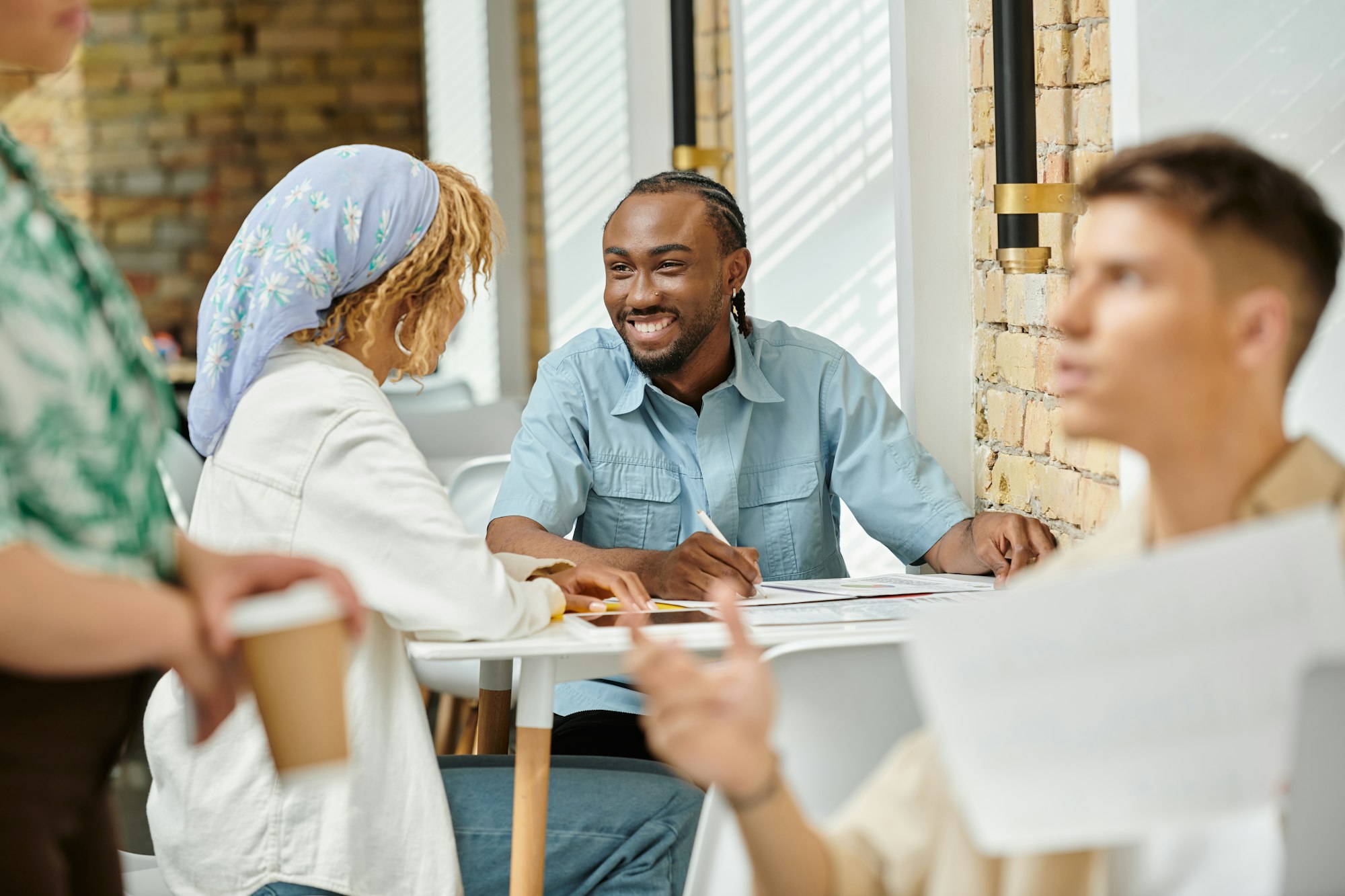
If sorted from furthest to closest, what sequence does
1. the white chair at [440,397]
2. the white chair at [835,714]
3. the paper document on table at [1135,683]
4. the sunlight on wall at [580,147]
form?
the sunlight on wall at [580,147] → the white chair at [440,397] → the white chair at [835,714] → the paper document on table at [1135,683]

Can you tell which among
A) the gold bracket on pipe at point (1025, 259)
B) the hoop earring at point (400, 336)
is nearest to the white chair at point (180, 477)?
the hoop earring at point (400, 336)

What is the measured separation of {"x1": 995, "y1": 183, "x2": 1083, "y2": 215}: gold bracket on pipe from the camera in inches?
70.2

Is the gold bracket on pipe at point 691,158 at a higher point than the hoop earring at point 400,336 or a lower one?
higher

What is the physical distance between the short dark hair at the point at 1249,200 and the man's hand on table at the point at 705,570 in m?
1.05

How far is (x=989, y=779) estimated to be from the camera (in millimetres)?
666

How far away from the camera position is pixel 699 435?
84.9 inches

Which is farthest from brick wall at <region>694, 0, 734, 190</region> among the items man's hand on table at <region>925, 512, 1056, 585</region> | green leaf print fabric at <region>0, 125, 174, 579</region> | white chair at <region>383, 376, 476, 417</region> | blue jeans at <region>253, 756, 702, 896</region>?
green leaf print fabric at <region>0, 125, 174, 579</region>

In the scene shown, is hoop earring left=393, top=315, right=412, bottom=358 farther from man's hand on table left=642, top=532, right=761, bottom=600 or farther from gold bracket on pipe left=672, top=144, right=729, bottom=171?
gold bracket on pipe left=672, top=144, right=729, bottom=171

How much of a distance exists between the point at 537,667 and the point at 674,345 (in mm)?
Answer: 783

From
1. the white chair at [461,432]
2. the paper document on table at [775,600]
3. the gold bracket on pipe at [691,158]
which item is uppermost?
the gold bracket on pipe at [691,158]

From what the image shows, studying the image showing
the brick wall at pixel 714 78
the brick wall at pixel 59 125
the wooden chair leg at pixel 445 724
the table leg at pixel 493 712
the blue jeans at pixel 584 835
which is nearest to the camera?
the blue jeans at pixel 584 835

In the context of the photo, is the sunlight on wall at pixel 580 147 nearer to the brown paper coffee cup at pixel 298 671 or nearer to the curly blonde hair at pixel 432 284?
the curly blonde hair at pixel 432 284

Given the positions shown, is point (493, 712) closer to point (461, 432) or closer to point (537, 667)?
point (537, 667)

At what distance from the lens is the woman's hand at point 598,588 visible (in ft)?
5.57
